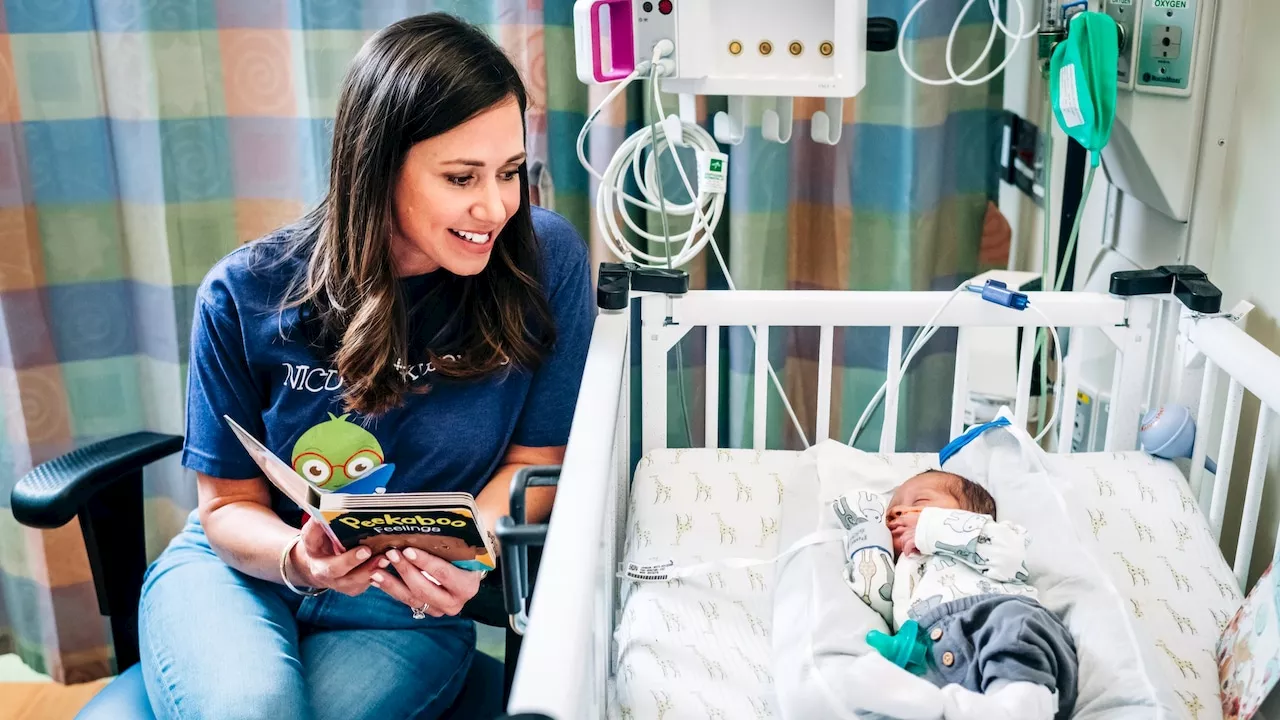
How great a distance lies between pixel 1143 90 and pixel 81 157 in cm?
146

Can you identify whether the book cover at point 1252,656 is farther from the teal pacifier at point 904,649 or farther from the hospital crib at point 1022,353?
the teal pacifier at point 904,649

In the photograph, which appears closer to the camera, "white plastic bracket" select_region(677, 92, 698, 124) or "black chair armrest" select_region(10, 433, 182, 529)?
"black chair armrest" select_region(10, 433, 182, 529)

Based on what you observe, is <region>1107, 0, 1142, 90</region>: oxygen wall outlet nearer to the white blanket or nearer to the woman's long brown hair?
the white blanket

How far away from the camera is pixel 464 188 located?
3.91 ft

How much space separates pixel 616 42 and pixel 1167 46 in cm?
63

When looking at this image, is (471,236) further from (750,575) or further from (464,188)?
(750,575)

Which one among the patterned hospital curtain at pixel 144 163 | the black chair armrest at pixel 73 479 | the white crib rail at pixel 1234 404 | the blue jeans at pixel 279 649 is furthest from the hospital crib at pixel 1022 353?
the black chair armrest at pixel 73 479

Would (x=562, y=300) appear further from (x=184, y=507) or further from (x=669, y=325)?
(x=184, y=507)

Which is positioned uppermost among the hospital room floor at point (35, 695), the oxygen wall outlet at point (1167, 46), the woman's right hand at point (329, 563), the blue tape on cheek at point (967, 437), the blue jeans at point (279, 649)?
the oxygen wall outlet at point (1167, 46)

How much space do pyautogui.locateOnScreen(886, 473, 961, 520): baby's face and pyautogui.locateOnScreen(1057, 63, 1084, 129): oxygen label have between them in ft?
1.48

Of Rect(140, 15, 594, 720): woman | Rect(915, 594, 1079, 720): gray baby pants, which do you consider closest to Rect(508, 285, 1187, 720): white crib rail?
Rect(140, 15, 594, 720): woman

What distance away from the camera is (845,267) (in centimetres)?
A: 172

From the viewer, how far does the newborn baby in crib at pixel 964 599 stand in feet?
3.21

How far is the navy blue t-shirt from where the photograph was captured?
1271 millimetres
